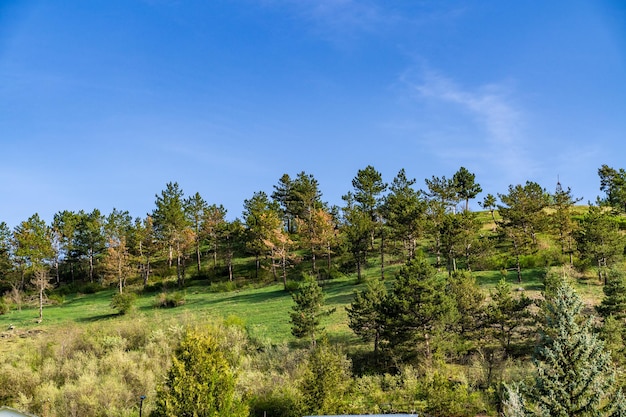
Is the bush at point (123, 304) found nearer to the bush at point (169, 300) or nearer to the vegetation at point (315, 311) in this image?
the vegetation at point (315, 311)

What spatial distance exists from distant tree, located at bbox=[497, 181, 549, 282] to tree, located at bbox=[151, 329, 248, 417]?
4016 centimetres

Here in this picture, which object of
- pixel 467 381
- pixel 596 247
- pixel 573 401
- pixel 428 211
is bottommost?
pixel 467 381

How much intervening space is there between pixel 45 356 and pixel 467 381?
1500 inches

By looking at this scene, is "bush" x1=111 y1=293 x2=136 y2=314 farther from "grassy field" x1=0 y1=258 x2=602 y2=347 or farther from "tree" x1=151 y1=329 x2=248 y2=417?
"tree" x1=151 y1=329 x2=248 y2=417

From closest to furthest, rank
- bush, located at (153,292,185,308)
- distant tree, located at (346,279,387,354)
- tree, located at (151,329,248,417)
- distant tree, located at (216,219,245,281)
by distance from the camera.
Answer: tree, located at (151,329,248,417) → distant tree, located at (346,279,387,354) → bush, located at (153,292,185,308) → distant tree, located at (216,219,245,281)

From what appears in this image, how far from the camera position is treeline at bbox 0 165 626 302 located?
206 feet

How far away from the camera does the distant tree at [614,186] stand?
272ft

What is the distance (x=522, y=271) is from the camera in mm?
62750

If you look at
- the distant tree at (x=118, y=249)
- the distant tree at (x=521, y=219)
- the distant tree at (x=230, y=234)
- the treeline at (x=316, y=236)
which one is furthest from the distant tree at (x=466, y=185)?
the distant tree at (x=118, y=249)

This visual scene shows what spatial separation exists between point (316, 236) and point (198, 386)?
144 feet

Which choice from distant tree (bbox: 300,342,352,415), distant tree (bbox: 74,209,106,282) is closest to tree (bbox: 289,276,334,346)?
distant tree (bbox: 300,342,352,415)

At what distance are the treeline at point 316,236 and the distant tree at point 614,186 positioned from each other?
20 centimetres

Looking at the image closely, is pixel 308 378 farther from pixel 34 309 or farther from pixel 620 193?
pixel 620 193

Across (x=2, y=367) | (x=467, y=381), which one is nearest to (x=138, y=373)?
(x=2, y=367)
